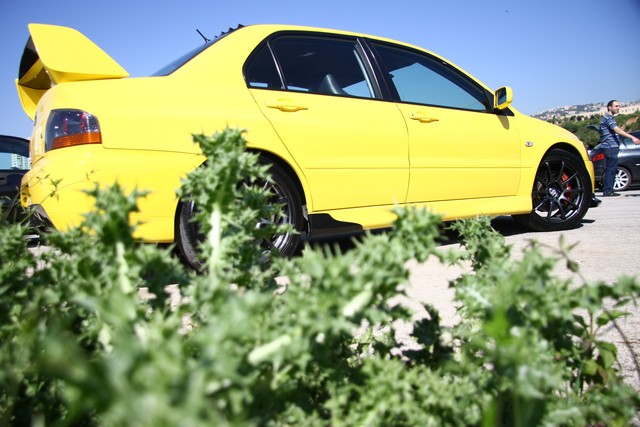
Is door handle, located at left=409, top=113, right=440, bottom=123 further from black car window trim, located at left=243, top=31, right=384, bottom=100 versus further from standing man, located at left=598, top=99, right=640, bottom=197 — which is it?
standing man, located at left=598, top=99, right=640, bottom=197

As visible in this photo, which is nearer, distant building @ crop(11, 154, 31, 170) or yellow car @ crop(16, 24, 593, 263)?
yellow car @ crop(16, 24, 593, 263)

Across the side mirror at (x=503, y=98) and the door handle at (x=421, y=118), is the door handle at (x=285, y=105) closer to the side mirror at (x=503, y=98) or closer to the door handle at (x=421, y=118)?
the door handle at (x=421, y=118)

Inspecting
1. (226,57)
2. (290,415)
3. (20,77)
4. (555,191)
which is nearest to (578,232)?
(555,191)

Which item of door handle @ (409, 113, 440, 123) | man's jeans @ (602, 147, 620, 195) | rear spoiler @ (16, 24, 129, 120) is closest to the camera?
rear spoiler @ (16, 24, 129, 120)

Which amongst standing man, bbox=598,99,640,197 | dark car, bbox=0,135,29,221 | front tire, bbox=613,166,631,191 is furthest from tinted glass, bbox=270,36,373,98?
front tire, bbox=613,166,631,191

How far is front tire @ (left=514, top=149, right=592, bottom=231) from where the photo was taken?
203 inches

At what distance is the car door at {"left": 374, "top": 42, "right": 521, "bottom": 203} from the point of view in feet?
13.5

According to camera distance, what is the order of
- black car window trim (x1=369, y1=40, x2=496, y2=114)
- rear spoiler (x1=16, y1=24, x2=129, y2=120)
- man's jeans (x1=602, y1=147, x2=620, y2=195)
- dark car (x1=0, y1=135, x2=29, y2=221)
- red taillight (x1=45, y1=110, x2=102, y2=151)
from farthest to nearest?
man's jeans (x1=602, y1=147, x2=620, y2=195) → dark car (x1=0, y1=135, x2=29, y2=221) → black car window trim (x1=369, y1=40, x2=496, y2=114) → rear spoiler (x1=16, y1=24, x2=129, y2=120) → red taillight (x1=45, y1=110, x2=102, y2=151)

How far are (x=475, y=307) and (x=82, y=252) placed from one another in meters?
0.71

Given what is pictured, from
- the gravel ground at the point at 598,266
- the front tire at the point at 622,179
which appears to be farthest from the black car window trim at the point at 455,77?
the front tire at the point at 622,179

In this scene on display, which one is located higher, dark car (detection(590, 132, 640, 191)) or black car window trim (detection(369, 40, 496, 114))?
black car window trim (detection(369, 40, 496, 114))

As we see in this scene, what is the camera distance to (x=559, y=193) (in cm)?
533

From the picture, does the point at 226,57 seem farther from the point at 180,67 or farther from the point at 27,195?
the point at 27,195

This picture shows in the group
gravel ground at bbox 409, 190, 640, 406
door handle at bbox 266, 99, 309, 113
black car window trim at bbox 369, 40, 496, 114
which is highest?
black car window trim at bbox 369, 40, 496, 114
